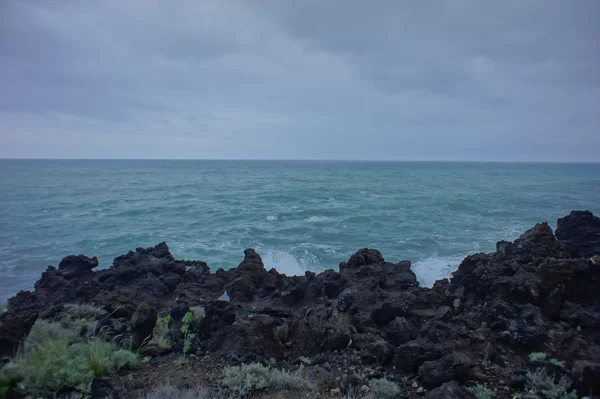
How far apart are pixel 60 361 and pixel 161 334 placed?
5.65ft

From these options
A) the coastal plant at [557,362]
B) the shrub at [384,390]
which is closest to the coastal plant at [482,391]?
the shrub at [384,390]

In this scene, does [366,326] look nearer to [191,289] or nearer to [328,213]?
[191,289]

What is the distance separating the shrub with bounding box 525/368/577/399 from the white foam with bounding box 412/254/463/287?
8.81 meters

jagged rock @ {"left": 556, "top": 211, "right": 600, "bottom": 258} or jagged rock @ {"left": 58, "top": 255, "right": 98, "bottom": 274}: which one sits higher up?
jagged rock @ {"left": 556, "top": 211, "right": 600, "bottom": 258}

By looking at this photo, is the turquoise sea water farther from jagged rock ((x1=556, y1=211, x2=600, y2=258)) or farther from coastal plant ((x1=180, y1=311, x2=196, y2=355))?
coastal plant ((x1=180, y1=311, x2=196, y2=355))

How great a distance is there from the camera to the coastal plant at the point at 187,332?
5.32 metres

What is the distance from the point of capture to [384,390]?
4188 millimetres

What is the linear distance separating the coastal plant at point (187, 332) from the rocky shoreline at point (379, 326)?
0.07ft

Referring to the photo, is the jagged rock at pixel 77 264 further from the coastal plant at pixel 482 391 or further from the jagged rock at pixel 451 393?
the coastal plant at pixel 482 391

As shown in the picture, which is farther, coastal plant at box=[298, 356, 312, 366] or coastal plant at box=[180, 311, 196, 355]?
coastal plant at box=[180, 311, 196, 355]

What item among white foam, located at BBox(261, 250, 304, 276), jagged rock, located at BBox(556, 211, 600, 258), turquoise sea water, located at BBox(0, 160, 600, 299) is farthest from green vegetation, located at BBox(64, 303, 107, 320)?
jagged rock, located at BBox(556, 211, 600, 258)

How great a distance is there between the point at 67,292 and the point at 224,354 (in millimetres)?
5508

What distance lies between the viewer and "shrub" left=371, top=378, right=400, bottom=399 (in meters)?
4.15

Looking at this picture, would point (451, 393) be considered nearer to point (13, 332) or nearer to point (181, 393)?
point (181, 393)
